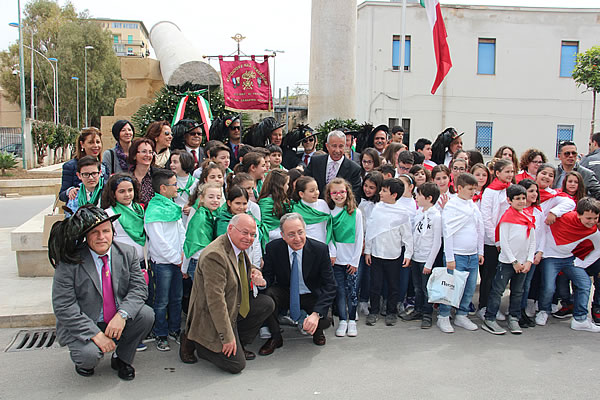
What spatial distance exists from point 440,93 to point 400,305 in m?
18.7

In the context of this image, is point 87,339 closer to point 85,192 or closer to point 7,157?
point 85,192

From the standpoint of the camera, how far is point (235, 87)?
8.88 meters

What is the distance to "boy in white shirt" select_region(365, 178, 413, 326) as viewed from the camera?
5.23 metres

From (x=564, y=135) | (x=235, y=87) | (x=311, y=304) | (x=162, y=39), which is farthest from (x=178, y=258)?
(x=564, y=135)

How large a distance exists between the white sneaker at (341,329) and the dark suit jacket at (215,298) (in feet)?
3.79

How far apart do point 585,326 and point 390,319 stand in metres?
1.95

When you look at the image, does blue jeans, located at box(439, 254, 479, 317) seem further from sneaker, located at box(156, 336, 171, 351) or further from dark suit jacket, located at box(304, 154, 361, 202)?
sneaker, located at box(156, 336, 171, 351)

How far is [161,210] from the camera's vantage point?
15.3 feet

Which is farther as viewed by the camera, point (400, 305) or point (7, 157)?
point (7, 157)

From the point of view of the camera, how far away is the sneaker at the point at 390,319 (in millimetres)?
5196

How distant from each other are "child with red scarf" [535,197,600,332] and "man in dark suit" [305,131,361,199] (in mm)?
2178

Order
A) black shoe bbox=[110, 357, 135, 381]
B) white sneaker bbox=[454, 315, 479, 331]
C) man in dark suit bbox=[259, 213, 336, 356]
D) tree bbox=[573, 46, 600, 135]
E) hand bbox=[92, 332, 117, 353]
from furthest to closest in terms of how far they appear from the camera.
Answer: tree bbox=[573, 46, 600, 135] → white sneaker bbox=[454, 315, 479, 331] → man in dark suit bbox=[259, 213, 336, 356] → black shoe bbox=[110, 357, 135, 381] → hand bbox=[92, 332, 117, 353]

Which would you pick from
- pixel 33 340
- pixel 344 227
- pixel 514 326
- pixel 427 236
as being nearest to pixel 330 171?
pixel 344 227

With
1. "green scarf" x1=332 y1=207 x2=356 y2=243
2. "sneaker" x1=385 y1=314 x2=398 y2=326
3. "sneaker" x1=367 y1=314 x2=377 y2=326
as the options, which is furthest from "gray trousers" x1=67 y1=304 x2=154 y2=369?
"sneaker" x1=385 y1=314 x2=398 y2=326
